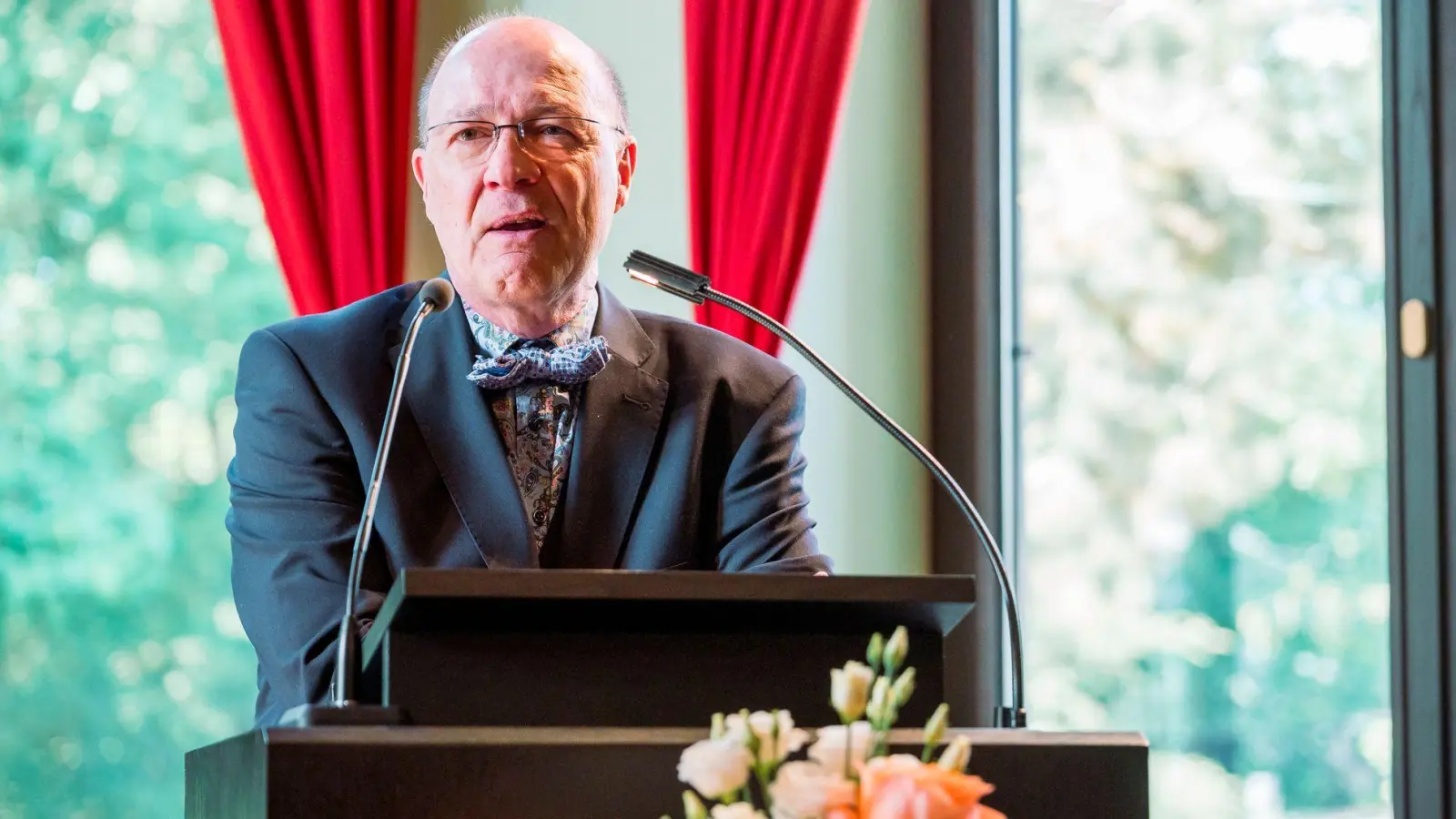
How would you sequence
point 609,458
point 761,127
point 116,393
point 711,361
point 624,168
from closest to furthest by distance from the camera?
point 609,458 < point 711,361 < point 624,168 < point 116,393 < point 761,127

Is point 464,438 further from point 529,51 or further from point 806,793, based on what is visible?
point 806,793

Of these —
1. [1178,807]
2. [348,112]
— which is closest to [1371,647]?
[1178,807]

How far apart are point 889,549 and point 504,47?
5.29 ft

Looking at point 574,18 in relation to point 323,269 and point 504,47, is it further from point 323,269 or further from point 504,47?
point 504,47

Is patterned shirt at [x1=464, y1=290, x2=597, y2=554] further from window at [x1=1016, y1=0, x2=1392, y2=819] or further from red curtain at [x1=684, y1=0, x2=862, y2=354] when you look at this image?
window at [x1=1016, y1=0, x2=1392, y2=819]

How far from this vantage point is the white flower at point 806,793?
2.90 ft

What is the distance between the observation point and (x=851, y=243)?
3891mm

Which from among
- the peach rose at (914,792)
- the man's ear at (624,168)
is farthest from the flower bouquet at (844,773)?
the man's ear at (624,168)

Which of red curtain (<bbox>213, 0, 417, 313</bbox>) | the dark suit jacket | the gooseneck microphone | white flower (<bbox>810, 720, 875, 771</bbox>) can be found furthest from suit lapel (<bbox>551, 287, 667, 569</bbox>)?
white flower (<bbox>810, 720, 875, 771</bbox>)

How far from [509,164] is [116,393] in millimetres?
1350

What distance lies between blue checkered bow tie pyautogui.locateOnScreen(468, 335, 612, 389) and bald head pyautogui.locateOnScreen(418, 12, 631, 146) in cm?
36

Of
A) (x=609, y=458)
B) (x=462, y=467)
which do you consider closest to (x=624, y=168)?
(x=609, y=458)

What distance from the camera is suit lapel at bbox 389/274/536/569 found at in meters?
2.37

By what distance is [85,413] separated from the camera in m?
3.53
